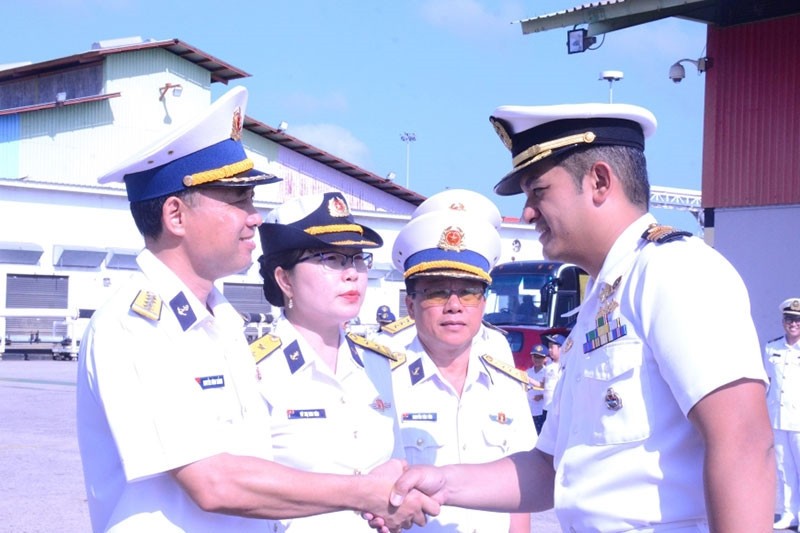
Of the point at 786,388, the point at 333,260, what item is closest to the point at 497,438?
the point at 333,260

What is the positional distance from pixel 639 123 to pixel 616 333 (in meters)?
0.58

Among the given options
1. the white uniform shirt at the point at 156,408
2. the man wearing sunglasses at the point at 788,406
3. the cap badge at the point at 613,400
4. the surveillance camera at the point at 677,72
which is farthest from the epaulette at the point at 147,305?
the surveillance camera at the point at 677,72

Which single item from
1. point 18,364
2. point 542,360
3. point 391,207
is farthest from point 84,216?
point 542,360

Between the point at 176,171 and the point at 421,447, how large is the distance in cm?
157

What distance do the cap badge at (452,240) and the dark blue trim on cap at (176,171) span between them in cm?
135

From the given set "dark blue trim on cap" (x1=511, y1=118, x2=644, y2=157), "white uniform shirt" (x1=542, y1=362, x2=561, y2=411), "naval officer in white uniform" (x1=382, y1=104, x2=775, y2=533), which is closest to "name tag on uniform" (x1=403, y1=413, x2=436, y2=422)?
"naval officer in white uniform" (x1=382, y1=104, x2=775, y2=533)

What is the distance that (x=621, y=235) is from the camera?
2.63 metres

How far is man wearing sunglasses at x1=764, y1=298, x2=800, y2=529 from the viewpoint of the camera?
9.73 m

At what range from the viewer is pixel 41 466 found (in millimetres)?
10148

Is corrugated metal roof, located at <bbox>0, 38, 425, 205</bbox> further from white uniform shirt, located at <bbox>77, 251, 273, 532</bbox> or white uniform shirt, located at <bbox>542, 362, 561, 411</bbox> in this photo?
white uniform shirt, located at <bbox>77, 251, 273, 532</bbox>

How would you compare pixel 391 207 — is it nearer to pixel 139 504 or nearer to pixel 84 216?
pixel 84 216

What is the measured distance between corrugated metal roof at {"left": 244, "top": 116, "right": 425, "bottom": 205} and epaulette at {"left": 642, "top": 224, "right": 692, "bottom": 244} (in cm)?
3573

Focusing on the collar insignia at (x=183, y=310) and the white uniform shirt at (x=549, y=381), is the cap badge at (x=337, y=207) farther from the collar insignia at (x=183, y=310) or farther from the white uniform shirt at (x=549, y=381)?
the white uniform shirt at (x=549, y=381)

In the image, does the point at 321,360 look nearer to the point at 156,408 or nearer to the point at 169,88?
the point at 156,408
